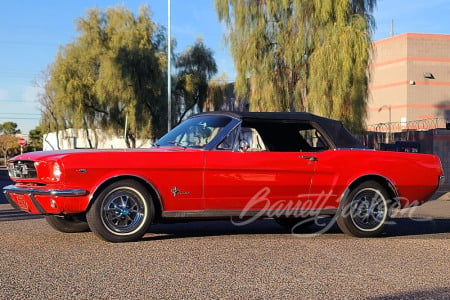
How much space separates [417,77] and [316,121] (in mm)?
42853

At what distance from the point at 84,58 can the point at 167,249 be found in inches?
1255

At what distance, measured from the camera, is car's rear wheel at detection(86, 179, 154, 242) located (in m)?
6.68

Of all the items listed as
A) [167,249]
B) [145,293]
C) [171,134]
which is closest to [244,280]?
[145,293]

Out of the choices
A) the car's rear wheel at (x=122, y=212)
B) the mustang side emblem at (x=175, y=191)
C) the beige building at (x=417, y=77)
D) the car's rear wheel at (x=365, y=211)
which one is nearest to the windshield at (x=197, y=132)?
the mustang side emblem at (x=175, y=191)

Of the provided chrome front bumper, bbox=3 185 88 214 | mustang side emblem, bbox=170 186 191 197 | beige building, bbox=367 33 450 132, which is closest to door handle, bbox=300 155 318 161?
mustang side emblem, bbox=170 186 191 197

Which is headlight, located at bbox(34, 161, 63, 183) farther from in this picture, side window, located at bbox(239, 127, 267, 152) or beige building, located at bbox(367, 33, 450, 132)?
beige building, located at bbox(367, 33, 450, 132)

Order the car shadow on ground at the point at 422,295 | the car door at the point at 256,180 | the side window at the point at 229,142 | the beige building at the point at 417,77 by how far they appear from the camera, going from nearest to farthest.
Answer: the car shadow on ground at the point at 422,295 < the car door at the point at 256,180 < the side window at the point at 229,142 < the beige building at the point at 417,77

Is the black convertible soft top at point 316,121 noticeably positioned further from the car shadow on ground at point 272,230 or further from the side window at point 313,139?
the car shadow on ground at point 272,230

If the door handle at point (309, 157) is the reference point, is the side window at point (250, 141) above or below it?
above

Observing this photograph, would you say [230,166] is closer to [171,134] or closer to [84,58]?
[171,134]

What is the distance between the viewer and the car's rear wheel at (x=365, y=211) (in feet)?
25.1

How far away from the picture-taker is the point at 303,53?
2295 centimetres

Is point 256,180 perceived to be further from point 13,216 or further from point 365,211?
point 13,216

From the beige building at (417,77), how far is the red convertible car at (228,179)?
135 feet
